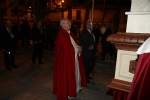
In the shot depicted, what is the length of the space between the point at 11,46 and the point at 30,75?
4.34 ft

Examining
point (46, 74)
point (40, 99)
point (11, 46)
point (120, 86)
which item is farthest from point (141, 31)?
point (11, 46)

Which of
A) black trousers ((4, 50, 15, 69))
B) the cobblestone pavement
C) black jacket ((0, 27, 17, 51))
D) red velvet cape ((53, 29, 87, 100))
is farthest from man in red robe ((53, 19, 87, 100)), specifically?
black trousers ((4, 50, 15, 69))

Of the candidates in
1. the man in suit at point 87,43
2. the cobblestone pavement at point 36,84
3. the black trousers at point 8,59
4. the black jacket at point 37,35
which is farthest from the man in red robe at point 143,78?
the black jacket at point 37,35

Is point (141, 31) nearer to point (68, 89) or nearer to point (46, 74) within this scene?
point (68, 89)

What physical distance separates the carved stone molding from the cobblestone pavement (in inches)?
102

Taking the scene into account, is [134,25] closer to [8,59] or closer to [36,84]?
[36,84]

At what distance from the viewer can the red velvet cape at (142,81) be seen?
0.98 m

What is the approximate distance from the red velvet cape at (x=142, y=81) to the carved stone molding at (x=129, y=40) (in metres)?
0.24

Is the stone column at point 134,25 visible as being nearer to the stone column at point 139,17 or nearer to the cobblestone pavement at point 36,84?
the stone column at point 139,17

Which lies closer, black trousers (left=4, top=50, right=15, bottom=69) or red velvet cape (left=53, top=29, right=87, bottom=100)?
red velvet cape (left=53, top=29, right=87, bottom=100)

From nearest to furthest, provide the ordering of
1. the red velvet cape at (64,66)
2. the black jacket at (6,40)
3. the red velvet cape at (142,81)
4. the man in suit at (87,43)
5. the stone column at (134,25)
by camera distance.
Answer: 1. the red velvet cape at (142,81)
2. the stone column at (134,25)
3. the red velvet cape at (64,66)
4. the man in suit at (87,43)
5. the black jacket at (6,40)

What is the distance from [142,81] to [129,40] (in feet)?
1.29

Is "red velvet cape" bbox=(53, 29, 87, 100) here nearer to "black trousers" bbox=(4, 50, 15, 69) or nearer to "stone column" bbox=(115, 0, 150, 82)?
"stone column" bbox=(115, 0, 150, 82)

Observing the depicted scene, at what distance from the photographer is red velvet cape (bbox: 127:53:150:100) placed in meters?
0.98
